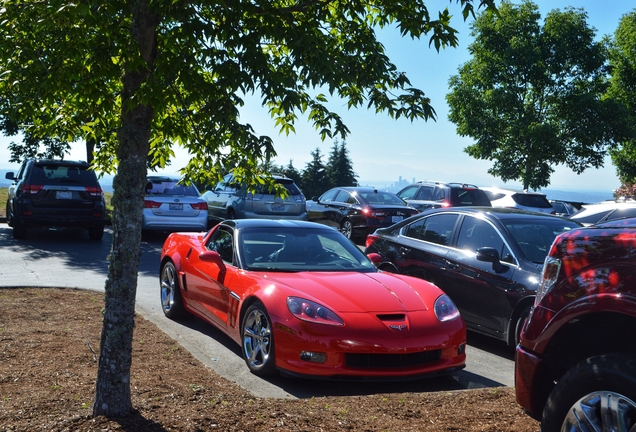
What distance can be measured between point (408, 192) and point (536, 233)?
47.2ft

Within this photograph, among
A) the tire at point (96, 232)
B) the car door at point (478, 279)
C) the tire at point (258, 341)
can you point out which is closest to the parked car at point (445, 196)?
the tire at point (96, 232)

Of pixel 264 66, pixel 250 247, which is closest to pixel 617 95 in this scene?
pixel 250 247

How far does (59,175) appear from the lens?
15969mm

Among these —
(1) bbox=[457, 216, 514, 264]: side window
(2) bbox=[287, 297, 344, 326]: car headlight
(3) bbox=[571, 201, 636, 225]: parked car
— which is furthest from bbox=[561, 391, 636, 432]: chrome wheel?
(3) bbox=[571, 201, 636, 225]: parked car

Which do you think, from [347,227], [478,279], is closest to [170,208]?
[347,227]

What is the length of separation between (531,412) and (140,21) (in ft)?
10.8

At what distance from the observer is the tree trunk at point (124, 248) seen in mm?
4500

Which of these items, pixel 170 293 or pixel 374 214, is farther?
pixel 374 214

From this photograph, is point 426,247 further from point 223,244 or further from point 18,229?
point 18,229

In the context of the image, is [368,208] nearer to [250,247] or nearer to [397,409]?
[250,247]

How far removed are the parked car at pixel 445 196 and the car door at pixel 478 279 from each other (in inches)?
455

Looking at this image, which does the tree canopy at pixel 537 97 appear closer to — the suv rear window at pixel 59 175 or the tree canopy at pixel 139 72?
the suv rear window at pixel 59 175

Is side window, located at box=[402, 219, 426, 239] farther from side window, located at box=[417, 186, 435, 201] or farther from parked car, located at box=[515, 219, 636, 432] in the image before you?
side window, located at box=[417, 186, 435, 201]

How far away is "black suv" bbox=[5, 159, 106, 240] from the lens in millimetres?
15633
